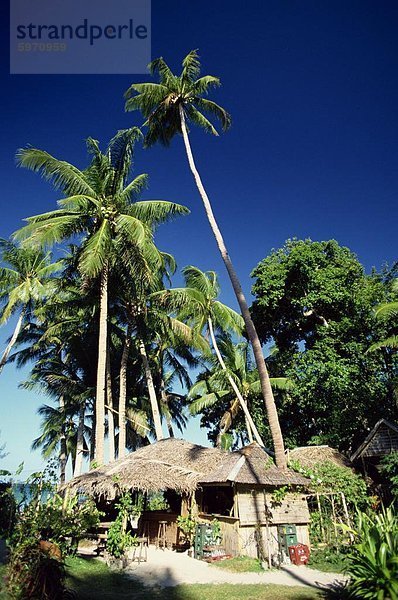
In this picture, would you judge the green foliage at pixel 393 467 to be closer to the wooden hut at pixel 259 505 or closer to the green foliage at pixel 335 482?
the green foliage at pixel 335 482

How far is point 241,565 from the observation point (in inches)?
451

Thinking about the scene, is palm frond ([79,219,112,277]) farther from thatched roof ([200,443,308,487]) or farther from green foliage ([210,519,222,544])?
green foliage ([210,519,222,544])

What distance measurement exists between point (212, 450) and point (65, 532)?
9.49 metres

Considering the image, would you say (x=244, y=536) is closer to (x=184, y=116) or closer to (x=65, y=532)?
(x=65, y=532)

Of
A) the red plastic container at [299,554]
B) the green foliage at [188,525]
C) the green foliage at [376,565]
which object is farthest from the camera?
the green foliage at [188,525]

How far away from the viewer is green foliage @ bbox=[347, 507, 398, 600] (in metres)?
6.17

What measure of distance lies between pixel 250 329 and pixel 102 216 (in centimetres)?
877

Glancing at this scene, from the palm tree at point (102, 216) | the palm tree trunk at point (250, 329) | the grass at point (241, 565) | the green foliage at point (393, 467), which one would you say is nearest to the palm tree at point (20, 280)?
the palm tree at point (102, 216)

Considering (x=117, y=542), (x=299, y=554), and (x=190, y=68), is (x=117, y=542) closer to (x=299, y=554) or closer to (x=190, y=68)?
(x=299, y=554)

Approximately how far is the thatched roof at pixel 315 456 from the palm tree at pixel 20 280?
15491 millimetres

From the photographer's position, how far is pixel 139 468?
1455 cm

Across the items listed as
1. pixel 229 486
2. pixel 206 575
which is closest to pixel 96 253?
pixel 229 486

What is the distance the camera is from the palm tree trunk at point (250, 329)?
41.5ft

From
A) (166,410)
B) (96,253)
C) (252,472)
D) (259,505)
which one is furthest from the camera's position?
(166,410)
